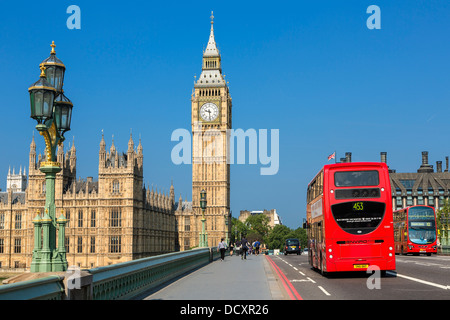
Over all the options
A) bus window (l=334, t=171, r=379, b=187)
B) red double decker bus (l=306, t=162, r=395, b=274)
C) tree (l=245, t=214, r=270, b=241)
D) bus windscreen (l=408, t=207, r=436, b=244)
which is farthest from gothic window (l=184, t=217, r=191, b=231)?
bus window (l=334, t=171, r=379, b=187)

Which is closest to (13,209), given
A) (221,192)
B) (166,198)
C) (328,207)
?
(166,198)

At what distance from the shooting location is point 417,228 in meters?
51.4

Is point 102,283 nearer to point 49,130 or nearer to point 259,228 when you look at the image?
point 49,130

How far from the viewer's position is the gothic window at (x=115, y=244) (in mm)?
101562

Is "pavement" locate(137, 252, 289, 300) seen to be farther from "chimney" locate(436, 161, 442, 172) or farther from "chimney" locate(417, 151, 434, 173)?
"chimney" locate(436, 161, 442, 172)

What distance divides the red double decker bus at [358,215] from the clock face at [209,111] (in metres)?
106

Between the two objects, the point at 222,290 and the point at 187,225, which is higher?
the point at 222,290

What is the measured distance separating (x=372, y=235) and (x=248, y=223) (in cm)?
17740

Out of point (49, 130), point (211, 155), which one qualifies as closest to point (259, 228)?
point (211, 155)

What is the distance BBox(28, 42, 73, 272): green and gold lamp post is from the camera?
1201 cm

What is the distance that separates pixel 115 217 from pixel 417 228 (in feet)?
204
